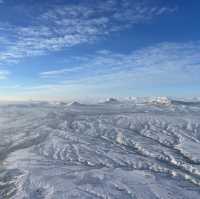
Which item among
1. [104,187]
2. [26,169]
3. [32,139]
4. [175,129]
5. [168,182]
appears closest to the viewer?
[104,187]

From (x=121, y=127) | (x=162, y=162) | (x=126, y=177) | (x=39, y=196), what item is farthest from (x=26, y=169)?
(x=121, y=127)

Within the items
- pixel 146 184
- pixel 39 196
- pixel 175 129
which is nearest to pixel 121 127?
pixel 175 129

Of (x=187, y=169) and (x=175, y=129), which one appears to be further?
(x=175, y=129)

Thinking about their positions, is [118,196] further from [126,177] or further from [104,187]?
[126,177]

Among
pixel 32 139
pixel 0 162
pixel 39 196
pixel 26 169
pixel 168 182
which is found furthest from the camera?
pixel 32 139

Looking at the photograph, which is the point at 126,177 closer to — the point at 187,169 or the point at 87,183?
the point at 87,183

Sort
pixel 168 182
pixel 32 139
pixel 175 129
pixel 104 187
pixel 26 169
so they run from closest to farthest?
pixel 104 187 → pixel 168 182 → pixel 26 169 → pixel 32 139 → pixel 175 129
